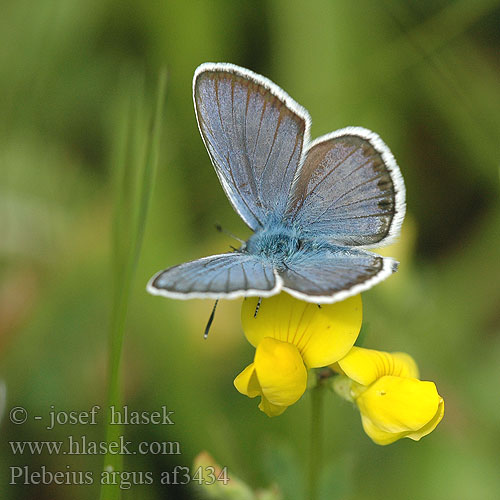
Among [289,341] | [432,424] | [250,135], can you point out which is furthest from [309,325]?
[250,135]

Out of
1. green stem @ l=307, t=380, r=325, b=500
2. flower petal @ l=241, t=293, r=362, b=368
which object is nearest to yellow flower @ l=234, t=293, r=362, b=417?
flower petal @ l=241, t=293, r=362, b=368

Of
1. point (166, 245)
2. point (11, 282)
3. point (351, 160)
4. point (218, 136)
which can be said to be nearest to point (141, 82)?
point (218, 136)

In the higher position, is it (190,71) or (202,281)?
(190,71)

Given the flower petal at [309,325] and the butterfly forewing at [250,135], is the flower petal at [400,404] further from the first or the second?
the butterfly forewing at [250,135]

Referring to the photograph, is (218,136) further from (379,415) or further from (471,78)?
(471,78)

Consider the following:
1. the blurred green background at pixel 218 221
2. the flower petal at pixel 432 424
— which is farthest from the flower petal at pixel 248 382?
the blurred green background at pixel 218 221
